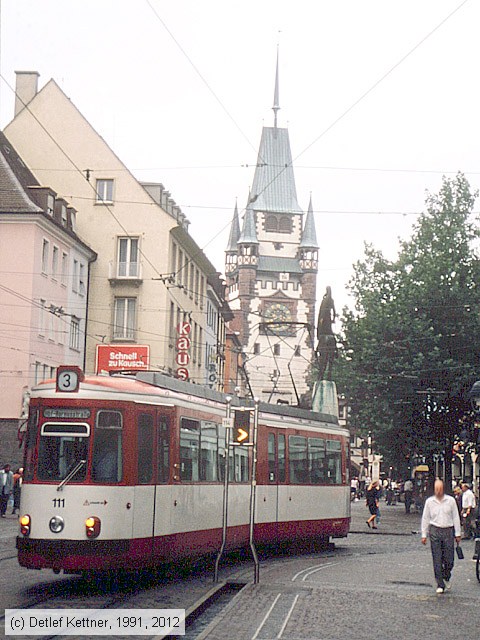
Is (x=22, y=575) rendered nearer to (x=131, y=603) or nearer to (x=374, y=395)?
(x=131, y=603)

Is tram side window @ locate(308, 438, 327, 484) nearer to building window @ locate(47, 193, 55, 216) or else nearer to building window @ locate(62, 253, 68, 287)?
building window @ locate(47, 193, 55, 216)

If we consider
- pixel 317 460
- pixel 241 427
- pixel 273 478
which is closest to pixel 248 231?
pixel 317 460

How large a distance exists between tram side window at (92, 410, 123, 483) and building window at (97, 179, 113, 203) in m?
39.1

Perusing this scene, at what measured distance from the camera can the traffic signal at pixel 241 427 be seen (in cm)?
1727

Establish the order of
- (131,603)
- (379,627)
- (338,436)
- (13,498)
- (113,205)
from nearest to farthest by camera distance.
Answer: (379,627) < (131,603) < (338,436) < (13,498) < (113,205)

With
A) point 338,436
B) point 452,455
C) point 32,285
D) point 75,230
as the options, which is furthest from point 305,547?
point 75,230

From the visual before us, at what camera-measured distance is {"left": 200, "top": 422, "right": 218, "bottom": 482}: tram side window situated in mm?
18594

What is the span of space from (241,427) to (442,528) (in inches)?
125

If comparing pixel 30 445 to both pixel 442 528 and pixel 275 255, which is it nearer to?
pixel 442 528

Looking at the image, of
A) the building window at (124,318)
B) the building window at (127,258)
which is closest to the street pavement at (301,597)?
the building window at (124,318)

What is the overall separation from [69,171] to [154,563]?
39.3 metres

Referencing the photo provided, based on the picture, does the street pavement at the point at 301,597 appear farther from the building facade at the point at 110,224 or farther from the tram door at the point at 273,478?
the building facade at the point at 110,224

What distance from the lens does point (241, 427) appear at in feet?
56.9

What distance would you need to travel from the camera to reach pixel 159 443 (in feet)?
54.6
